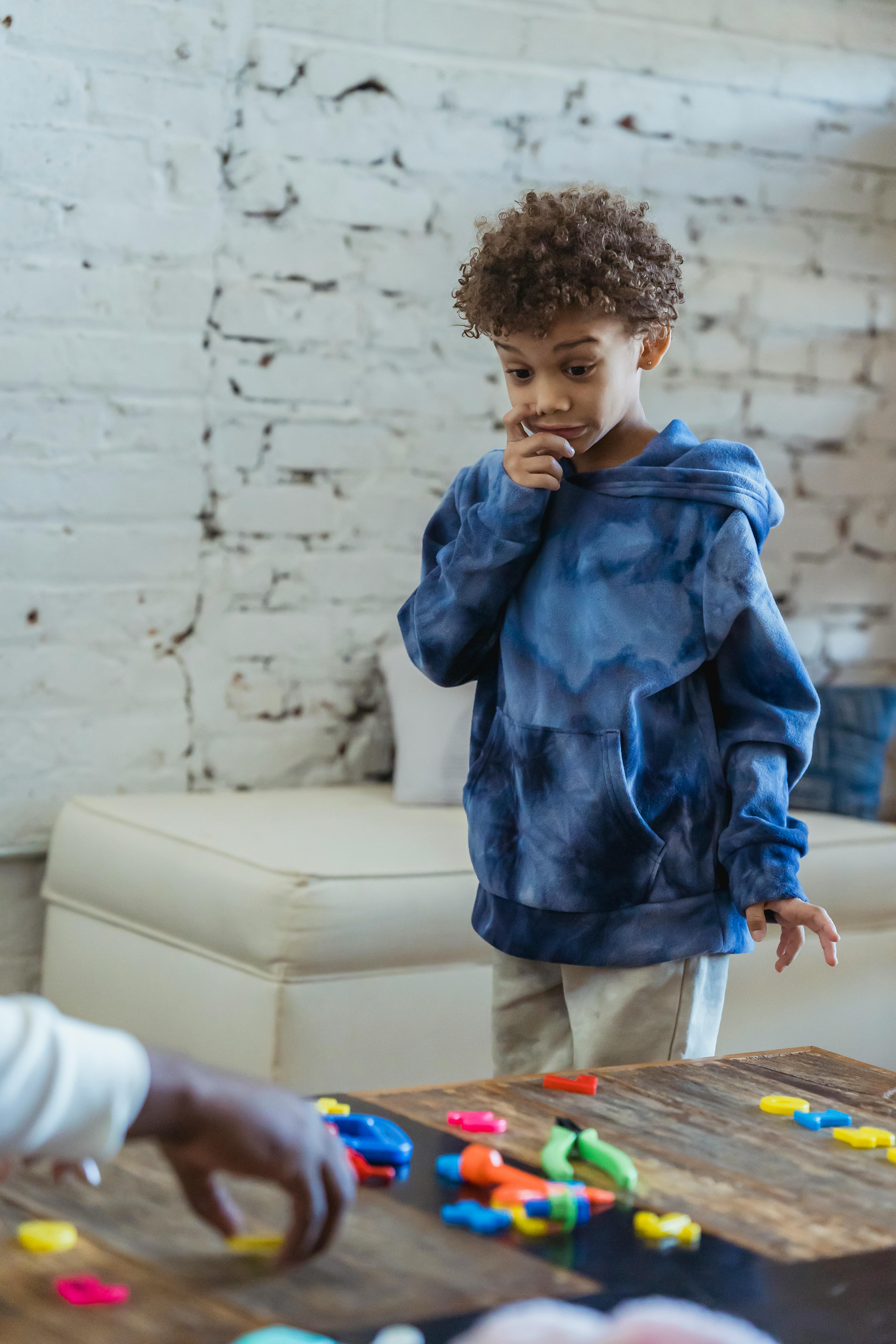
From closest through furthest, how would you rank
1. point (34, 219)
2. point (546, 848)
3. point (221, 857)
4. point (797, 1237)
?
1. point (797, 1237)
2. point (546, 848)
3. point (221, 857)
4. point (34, 219)

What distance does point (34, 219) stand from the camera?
103 inches

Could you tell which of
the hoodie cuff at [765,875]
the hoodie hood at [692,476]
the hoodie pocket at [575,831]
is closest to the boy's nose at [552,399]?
the hoodie hood at [692,476]

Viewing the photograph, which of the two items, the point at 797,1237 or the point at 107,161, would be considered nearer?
the point at 797,1237

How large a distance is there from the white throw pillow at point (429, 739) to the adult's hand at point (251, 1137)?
2049 millimetres

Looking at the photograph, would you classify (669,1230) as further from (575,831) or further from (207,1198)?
(575,831)

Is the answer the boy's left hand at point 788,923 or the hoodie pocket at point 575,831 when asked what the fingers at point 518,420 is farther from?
the boy's left hand at point 788,923

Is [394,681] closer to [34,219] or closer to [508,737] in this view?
[34,219]

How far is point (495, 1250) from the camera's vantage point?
0.87 m

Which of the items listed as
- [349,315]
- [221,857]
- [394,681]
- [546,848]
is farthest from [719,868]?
[349,315]

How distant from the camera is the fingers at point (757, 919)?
1377 millimetres

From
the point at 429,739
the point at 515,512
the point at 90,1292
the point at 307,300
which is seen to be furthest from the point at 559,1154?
the point at 307,300

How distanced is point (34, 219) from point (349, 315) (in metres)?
0.61

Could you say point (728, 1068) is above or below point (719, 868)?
below

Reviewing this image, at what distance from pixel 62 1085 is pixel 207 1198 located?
0.15m
